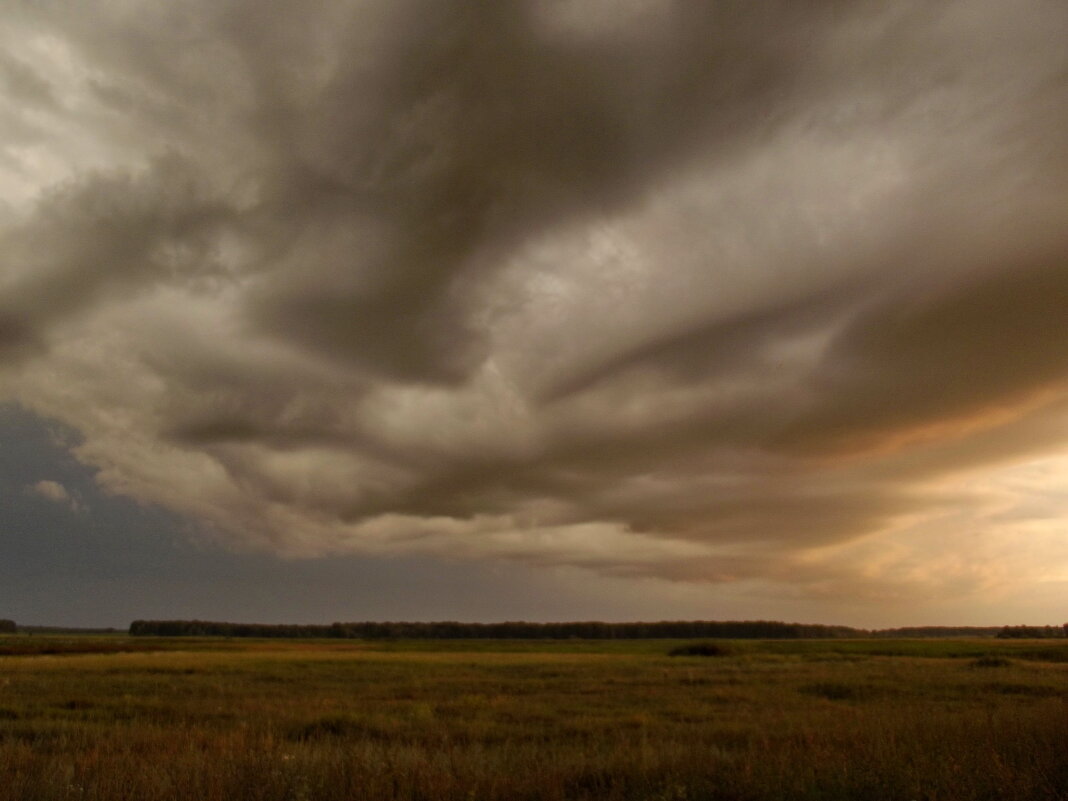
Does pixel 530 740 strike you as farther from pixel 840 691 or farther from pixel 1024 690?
pixel 1024 690

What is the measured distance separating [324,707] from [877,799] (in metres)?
19.0

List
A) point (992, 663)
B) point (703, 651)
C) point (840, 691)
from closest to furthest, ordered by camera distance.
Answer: point (840, 691)
point (992, 663)
point (703, 651)

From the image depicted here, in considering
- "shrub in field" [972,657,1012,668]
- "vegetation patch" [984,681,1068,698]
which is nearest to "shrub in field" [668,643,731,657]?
"shrub in field" [972,657,1012,668]

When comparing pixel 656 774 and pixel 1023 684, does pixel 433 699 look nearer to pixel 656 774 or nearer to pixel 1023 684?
pixel 656 774

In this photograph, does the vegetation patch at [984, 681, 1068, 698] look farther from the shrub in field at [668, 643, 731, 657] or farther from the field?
the shrub in field at [668, 643, 731, 657]

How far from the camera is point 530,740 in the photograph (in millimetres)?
16688

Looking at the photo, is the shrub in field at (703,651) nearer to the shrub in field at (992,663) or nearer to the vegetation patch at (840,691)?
the shrub in field at (992,663)

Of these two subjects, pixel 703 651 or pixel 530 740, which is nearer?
pixel 530 740

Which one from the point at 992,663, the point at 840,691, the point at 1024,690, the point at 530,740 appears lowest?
the point at 992,663

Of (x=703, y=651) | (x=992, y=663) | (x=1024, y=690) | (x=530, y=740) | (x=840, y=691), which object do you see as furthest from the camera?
(x=703, y=651)

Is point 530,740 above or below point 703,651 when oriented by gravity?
above

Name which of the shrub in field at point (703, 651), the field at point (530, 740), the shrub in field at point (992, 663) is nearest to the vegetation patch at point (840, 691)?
the field at point (530, 740)

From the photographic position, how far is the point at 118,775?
9039 millimetres

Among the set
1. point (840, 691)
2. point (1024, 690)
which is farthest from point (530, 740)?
point (1024, 690)
